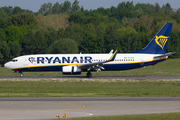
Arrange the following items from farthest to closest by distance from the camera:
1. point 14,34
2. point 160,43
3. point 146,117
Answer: point 14,34 → point 160,43 → point 146,117

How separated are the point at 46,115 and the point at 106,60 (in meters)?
30.7

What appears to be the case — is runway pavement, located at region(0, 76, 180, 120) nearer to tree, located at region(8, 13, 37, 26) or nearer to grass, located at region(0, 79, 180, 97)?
grass, located at region(0, 79, 180, 97)

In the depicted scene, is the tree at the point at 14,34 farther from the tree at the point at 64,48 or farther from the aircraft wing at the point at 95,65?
the aircraft wing at the point at 95,65

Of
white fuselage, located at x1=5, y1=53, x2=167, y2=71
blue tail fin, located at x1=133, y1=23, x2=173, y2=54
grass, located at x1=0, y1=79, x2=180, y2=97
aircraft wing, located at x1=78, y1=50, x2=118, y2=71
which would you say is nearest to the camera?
grass, located at x1=0, y1=79, x2=180, y2=97

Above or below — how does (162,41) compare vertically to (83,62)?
above

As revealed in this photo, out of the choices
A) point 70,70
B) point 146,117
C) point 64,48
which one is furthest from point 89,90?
point 64,48

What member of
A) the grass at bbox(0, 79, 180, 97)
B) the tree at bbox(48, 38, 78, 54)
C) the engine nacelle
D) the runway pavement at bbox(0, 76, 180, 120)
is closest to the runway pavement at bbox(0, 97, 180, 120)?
the runway pavement at bbox(0, 76, 180, 120)

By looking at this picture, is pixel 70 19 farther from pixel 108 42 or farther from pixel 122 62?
pixel 122 62

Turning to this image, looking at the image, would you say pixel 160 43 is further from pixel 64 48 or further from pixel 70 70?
pixel 64 48

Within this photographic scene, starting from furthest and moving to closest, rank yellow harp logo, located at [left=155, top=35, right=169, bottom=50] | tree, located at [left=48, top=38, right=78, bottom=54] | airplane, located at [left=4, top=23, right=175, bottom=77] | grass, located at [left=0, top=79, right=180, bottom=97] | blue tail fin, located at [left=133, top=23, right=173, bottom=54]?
1. tree, located at [left=48, top=38, right=78, bottom=54]
2. yellow harp logo, located at [left=155, top=35, right=169, bottom=50]
3. blue tail fin, located at [left=133, top=23, right=173, bottom=54]
4. airplane, located at [left=4, top=23, right=175, bottom=77]
5. grass, located at [left=0, top=79, right=180, bottom=97]

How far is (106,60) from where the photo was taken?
49656 mm

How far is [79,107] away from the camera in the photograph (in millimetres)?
22562

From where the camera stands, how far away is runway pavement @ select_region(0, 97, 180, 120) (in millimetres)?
19972

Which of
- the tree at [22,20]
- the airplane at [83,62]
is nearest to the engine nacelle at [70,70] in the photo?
the airplane at [83,62]
